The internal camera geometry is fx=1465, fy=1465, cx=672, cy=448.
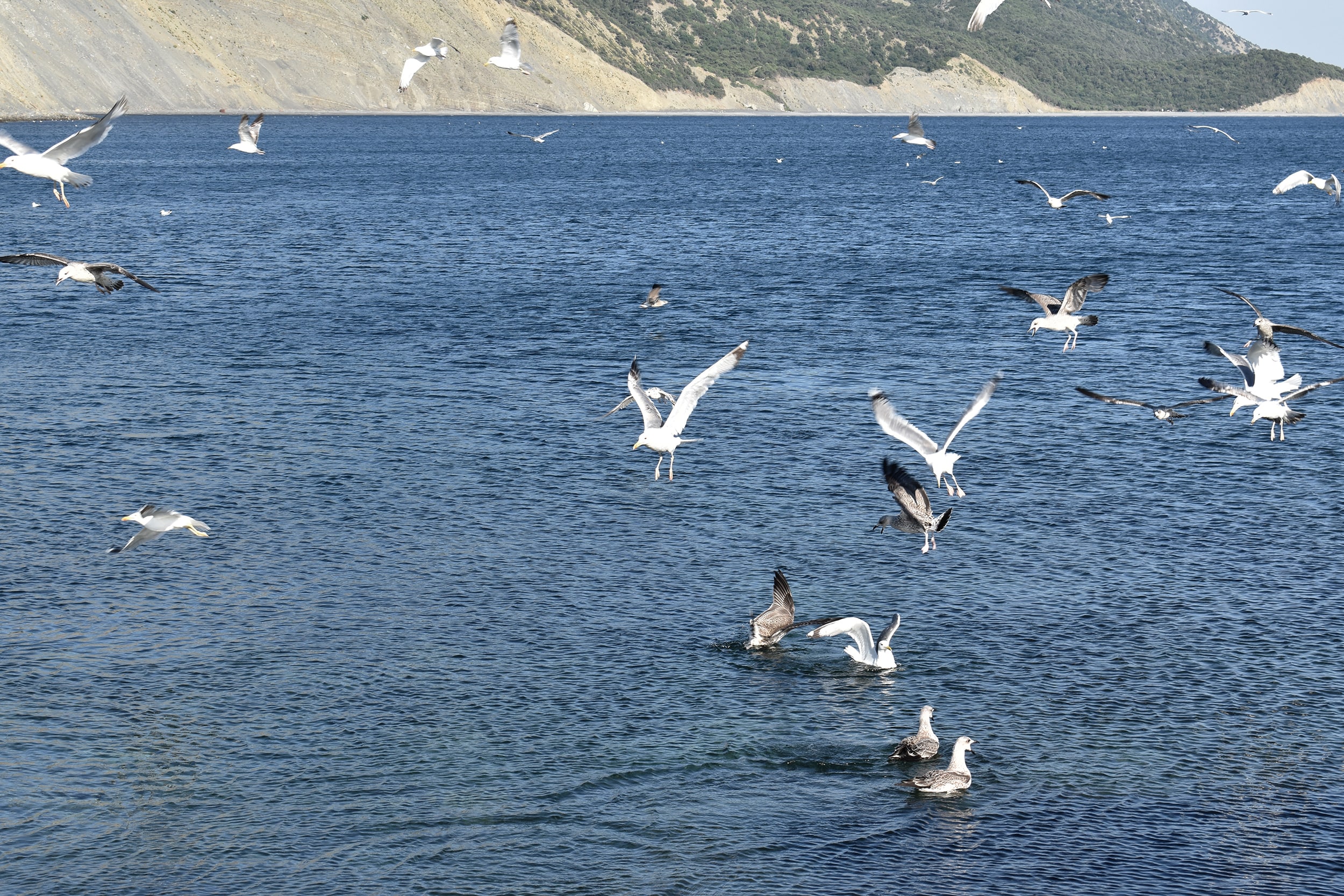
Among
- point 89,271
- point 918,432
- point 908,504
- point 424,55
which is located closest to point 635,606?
point 908,504

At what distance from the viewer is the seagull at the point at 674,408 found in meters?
25.3

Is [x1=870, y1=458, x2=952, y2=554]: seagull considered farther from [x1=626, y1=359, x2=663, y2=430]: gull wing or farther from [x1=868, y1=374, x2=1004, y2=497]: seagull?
[x1=626, y1=359, x2=663, y2=430]: gull wing

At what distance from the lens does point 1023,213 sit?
101625mm

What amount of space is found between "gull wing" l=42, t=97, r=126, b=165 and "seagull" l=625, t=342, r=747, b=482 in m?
10.1

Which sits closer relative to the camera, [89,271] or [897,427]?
[897,427]

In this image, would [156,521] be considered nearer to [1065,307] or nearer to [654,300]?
[1065,307]

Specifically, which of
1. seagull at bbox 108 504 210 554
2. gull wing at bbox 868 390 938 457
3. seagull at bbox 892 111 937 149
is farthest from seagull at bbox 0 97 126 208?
seagull at bbox 892 111 937 149

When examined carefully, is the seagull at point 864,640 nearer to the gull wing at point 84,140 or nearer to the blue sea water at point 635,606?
the blue sea water at point 635,606

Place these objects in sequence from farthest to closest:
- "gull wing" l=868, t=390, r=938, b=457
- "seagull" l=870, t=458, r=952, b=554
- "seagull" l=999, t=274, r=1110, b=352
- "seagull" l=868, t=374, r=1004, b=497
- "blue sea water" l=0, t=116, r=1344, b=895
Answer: "seagull" l=999, t=274, r=1110, b=352 < "seagull" l=870, t=458, r=952, b=554 < "gull wing" l=868, t=390, r=938, b=457 < "seagull" l=868, t=374, r=1004, b=497 < "blue sea water" l=0, t=116, r=1344, b=895

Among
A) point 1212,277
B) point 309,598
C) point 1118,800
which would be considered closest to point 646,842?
point 1118,800

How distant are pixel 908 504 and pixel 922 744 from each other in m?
6.20

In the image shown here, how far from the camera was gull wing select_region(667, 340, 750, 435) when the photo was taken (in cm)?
2441

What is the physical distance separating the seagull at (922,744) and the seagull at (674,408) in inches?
321

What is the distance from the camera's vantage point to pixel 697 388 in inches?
1027
